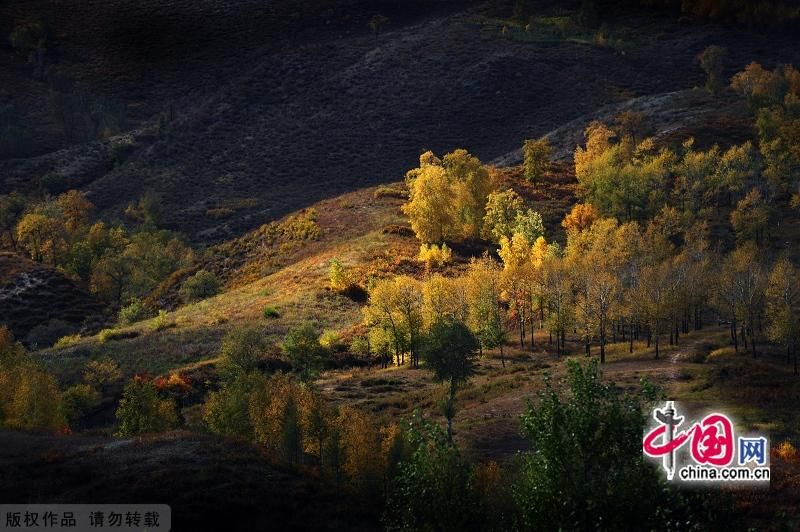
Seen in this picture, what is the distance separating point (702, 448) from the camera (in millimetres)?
30438

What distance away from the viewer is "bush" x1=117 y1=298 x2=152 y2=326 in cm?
12025

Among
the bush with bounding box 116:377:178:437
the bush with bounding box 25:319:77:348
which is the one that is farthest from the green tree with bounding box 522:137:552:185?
the bush with bounding box 116:377:178:437

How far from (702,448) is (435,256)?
83.4m

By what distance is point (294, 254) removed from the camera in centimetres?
13838

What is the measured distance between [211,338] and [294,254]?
135 ft

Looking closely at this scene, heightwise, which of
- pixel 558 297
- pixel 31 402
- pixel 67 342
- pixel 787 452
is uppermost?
pixel 558 297

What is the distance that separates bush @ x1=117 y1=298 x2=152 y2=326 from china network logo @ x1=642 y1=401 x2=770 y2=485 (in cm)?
10163

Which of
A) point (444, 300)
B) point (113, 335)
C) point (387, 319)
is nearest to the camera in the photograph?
point (387, 319)

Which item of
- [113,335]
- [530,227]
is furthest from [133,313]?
[530,227]

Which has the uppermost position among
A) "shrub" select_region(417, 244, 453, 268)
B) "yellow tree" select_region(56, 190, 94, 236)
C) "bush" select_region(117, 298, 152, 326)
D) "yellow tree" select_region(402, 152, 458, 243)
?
"yellow tree" select_region(56, 190, 94, 236)

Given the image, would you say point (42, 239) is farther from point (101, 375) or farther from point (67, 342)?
point (101, 375)

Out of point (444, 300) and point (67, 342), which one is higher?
point (444, 300)

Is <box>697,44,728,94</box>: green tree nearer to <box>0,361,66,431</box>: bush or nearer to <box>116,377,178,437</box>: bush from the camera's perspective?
<box>116,377,178,437</box>: bush

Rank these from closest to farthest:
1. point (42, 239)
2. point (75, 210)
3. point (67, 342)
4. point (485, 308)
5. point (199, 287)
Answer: point (485, 308) → point (67, 342) → point (199, 287) → point (42, 239) → point (75, 210)
